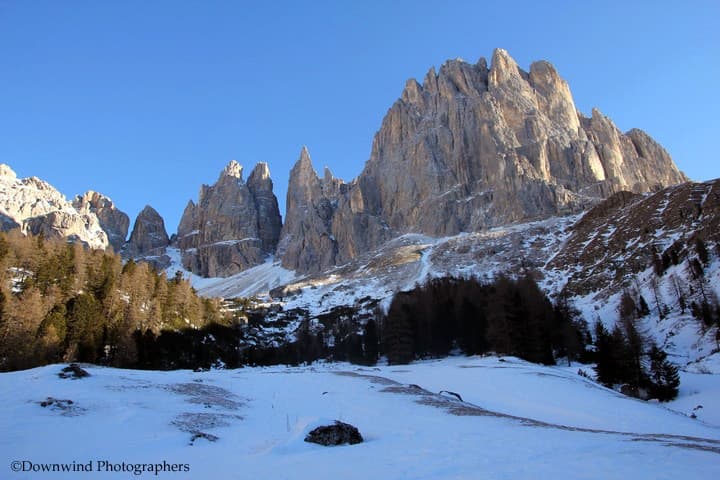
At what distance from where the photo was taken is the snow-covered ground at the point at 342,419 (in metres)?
8.34

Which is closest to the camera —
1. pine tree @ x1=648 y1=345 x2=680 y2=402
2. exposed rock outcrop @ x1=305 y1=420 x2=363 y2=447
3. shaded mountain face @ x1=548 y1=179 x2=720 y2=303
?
exposed rock outcrop @ x1=305 y1=420 x2=363 y2=447

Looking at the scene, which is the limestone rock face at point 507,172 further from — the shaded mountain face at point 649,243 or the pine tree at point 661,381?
the pine tree at point 661,381

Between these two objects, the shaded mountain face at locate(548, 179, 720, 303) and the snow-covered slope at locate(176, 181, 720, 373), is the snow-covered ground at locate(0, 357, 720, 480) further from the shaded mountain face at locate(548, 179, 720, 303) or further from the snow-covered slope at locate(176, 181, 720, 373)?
the shaded mountain face at locate(548, 179, 720, 303)

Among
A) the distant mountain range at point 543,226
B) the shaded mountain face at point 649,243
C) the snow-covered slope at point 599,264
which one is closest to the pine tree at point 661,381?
the snow-covered slope at point 599,264

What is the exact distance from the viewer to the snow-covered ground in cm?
834

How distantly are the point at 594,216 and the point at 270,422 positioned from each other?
131146mm

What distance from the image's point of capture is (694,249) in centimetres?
7138

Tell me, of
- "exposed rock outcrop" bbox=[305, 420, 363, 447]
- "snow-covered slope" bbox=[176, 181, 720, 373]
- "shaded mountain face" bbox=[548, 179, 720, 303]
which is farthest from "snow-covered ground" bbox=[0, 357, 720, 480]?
"shaded mountain face" bbox=[548, 179, 720, 303]

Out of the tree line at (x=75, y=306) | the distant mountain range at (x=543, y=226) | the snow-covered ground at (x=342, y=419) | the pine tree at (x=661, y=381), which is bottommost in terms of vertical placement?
the pine tree at (x=661, y=381)

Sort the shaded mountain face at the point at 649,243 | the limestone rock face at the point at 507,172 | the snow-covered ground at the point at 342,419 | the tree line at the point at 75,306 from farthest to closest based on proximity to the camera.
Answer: the limestone rock face at the point at 507,172, the shaded mountain face at the point at 649,243, the tree line at the point at 75,306, the snow-covered ground at the point at 342,419

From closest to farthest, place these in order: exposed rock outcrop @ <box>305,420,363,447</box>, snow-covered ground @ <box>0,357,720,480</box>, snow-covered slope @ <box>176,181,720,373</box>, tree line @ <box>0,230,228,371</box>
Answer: snow-covered ground @ <box>0,357,720,480</box> → exposed rock outcrop @ <box>305,420,363,447</box> → tree line @ <box>0,230,228,371</box> → snow-covered slope @ <box>176,181,720,373</box>

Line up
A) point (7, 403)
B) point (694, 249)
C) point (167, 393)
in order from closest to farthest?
point (7, 403), point (167, 393), point (694, 249)

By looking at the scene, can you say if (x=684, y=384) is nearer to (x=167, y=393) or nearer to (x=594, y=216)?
(x=167, y=393)

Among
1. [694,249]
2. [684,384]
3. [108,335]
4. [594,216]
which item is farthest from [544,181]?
[108,335]
